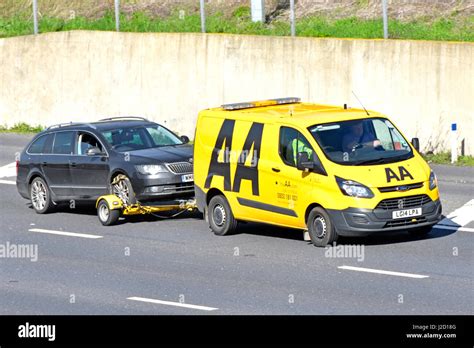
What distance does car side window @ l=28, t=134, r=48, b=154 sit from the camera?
22828 millimetres

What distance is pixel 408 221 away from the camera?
57.0 ft

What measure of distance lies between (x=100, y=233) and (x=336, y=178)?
15.3 ft

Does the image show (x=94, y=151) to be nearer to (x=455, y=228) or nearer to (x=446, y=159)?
(x=455, y=228)

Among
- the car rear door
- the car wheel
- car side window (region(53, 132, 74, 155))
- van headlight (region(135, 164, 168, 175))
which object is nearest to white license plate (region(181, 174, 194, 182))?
van headlight (region(135, 164, 168, 175))

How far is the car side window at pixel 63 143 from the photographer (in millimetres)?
22094

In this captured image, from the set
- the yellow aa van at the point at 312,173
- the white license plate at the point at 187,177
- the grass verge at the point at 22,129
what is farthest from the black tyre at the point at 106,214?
the grass verge at the point at 22,129

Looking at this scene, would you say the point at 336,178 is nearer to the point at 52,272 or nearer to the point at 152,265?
the point at 152,265

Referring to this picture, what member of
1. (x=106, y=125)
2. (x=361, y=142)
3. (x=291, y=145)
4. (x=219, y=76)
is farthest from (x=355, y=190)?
(x=219, y=76)

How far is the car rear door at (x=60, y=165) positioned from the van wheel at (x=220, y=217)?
3.56m

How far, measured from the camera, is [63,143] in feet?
73.1

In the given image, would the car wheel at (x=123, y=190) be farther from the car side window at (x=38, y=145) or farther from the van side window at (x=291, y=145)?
the van side window at (x=291, y=145)

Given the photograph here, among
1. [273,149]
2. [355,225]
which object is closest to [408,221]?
[355,225]

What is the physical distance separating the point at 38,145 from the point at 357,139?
291 inches

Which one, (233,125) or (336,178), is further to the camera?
(233,125)
